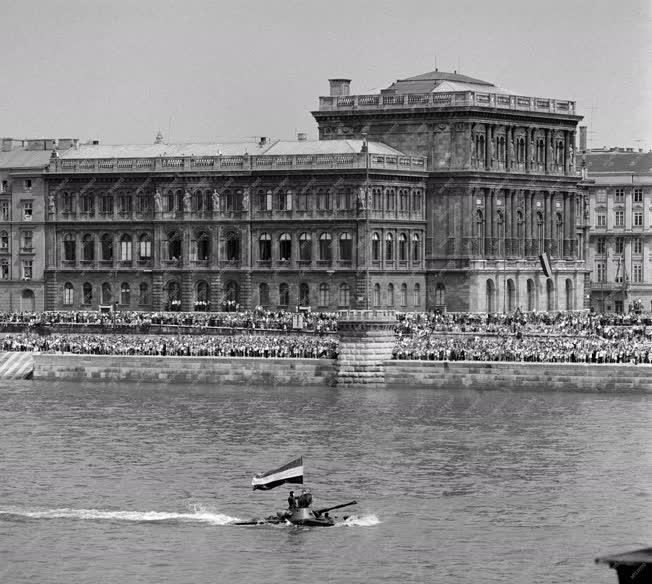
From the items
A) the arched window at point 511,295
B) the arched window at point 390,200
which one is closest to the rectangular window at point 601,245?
the arched window at point 511,295

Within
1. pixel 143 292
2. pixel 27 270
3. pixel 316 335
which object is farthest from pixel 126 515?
pixel 27 270

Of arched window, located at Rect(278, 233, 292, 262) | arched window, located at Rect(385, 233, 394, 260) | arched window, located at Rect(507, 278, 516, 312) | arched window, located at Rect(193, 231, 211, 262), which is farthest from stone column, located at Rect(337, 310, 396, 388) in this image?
arched window, located at Rect(507, 278, 516, 312)

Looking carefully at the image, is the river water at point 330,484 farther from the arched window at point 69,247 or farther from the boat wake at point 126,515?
the arched window at point 69,247

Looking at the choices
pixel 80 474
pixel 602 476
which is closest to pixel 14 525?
pixel 80 474

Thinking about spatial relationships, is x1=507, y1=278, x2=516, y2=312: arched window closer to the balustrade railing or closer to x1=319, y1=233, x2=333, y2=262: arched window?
the balustrade railing

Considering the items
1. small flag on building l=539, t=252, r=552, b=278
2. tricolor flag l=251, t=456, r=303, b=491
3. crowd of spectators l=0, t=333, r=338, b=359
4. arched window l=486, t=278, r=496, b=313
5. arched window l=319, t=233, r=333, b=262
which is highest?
arched window l=319, t=233, r=333, b=262

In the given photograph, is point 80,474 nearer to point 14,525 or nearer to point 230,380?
point 14,525
